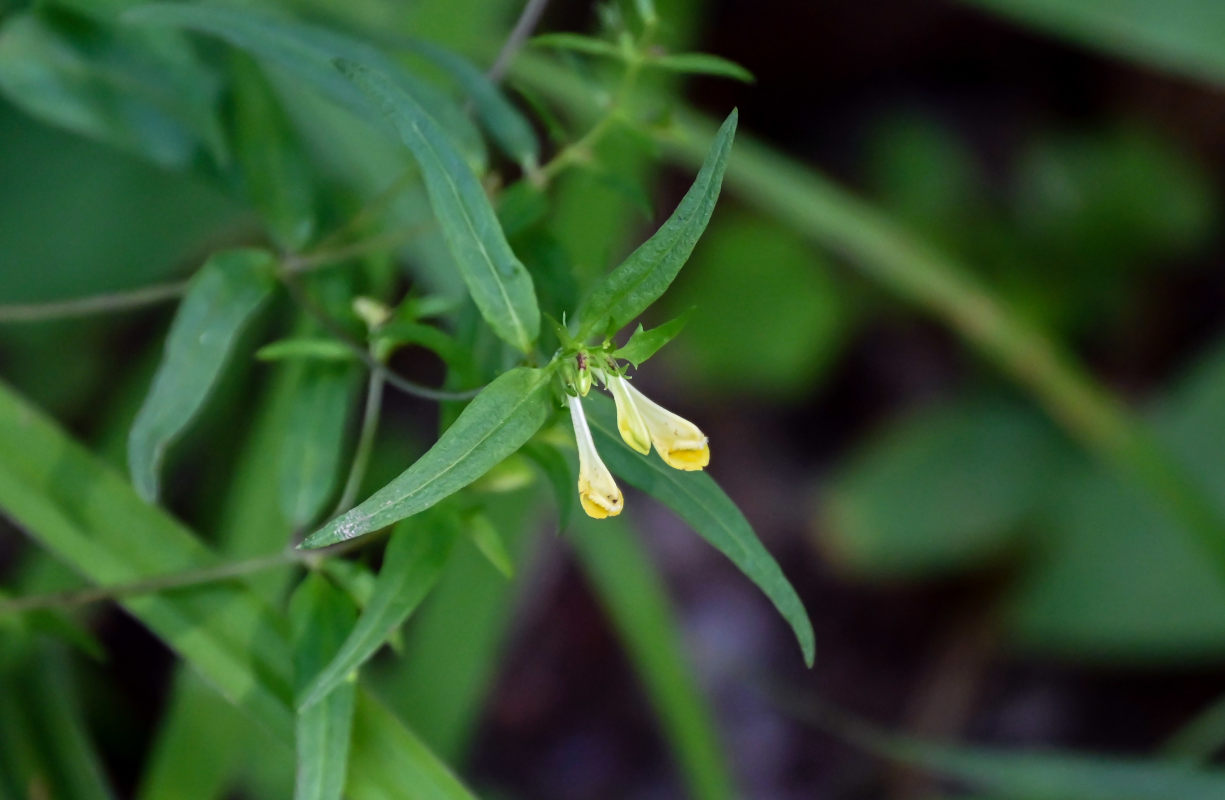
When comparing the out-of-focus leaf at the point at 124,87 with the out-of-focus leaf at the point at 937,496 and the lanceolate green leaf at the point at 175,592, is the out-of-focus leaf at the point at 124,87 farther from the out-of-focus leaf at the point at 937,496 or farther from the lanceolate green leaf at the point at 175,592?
the out-of-focus leaf at the point at 937,496

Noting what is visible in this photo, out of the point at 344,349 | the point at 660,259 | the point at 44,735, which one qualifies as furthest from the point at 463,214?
the point at 44,735

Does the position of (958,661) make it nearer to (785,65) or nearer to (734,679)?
(734,679)

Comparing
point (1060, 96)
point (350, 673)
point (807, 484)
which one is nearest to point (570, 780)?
point (807, 484)

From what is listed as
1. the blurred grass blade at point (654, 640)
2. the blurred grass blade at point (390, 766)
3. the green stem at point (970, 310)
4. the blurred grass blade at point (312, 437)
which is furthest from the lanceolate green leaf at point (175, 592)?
the green stem at point (970, 310)

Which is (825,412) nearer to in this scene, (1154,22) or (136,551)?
(1154,22)

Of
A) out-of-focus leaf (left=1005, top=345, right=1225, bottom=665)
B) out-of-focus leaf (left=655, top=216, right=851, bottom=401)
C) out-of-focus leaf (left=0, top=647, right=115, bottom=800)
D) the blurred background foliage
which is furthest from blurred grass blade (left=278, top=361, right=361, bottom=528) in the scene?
out-of-focus leaf (left=1005, top=345, right=1225, bottom=665)

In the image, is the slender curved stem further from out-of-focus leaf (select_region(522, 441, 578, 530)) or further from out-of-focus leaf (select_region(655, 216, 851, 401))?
out-of-focus leaf (select_region(655, 216, 851, 401))
